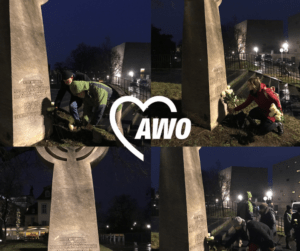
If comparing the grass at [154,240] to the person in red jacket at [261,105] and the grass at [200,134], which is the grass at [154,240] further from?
the person in red jacket at [261,105]

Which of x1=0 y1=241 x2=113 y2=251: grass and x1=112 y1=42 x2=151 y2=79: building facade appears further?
x1=0 y1=241 x2=113 y2=251: grass

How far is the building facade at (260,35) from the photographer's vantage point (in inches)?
242

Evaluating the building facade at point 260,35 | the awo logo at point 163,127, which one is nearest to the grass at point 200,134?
the awo logo at point 163,127

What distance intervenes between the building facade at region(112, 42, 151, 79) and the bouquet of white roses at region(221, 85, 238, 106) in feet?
4.01

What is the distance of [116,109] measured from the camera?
591cm

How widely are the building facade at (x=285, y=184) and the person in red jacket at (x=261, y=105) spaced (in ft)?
2.63

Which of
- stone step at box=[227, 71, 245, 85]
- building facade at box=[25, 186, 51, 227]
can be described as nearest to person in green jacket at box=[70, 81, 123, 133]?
building facade at box=[25, 186, 51, 227]

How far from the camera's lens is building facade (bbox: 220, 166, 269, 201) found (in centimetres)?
654

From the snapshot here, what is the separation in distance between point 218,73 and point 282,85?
1154mm

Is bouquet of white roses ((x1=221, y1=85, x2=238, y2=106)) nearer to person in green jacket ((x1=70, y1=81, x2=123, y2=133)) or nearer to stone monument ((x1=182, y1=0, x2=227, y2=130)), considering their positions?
stone monument ((x1=182, y1=0, x2=227, y2=130))

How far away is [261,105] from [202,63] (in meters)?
1.21

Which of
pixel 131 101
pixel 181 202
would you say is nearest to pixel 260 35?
pixel 131 101

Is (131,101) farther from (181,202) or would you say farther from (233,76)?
(181,202)

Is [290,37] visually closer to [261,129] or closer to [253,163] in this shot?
[261,129]
